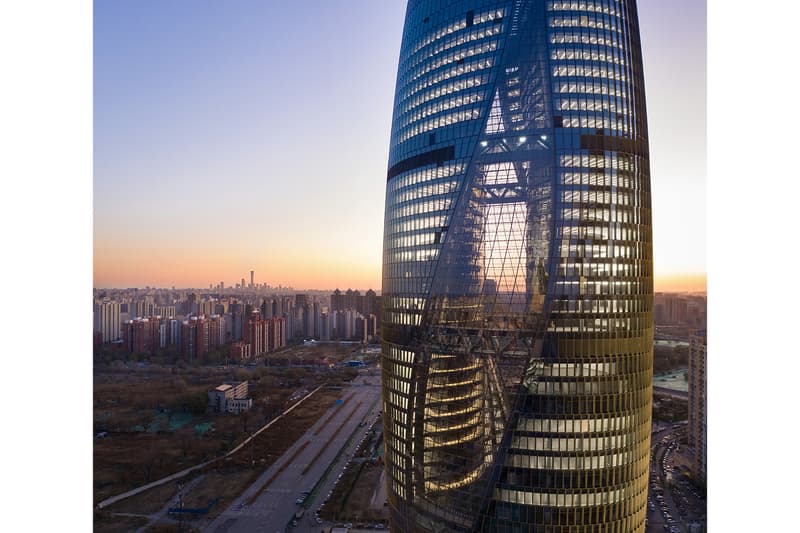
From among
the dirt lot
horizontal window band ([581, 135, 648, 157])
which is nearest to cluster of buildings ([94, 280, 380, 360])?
the dirt lot

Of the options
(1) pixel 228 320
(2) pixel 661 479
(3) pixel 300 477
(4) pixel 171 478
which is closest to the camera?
(2) pixel 661 479

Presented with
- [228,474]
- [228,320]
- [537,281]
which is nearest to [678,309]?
[537,281]

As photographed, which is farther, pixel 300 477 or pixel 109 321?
pixel 109 321

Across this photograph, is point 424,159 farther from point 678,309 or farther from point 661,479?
point 661,479

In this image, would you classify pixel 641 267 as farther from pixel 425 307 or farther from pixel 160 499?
pixel 160 499

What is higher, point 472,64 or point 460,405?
point 472,64
